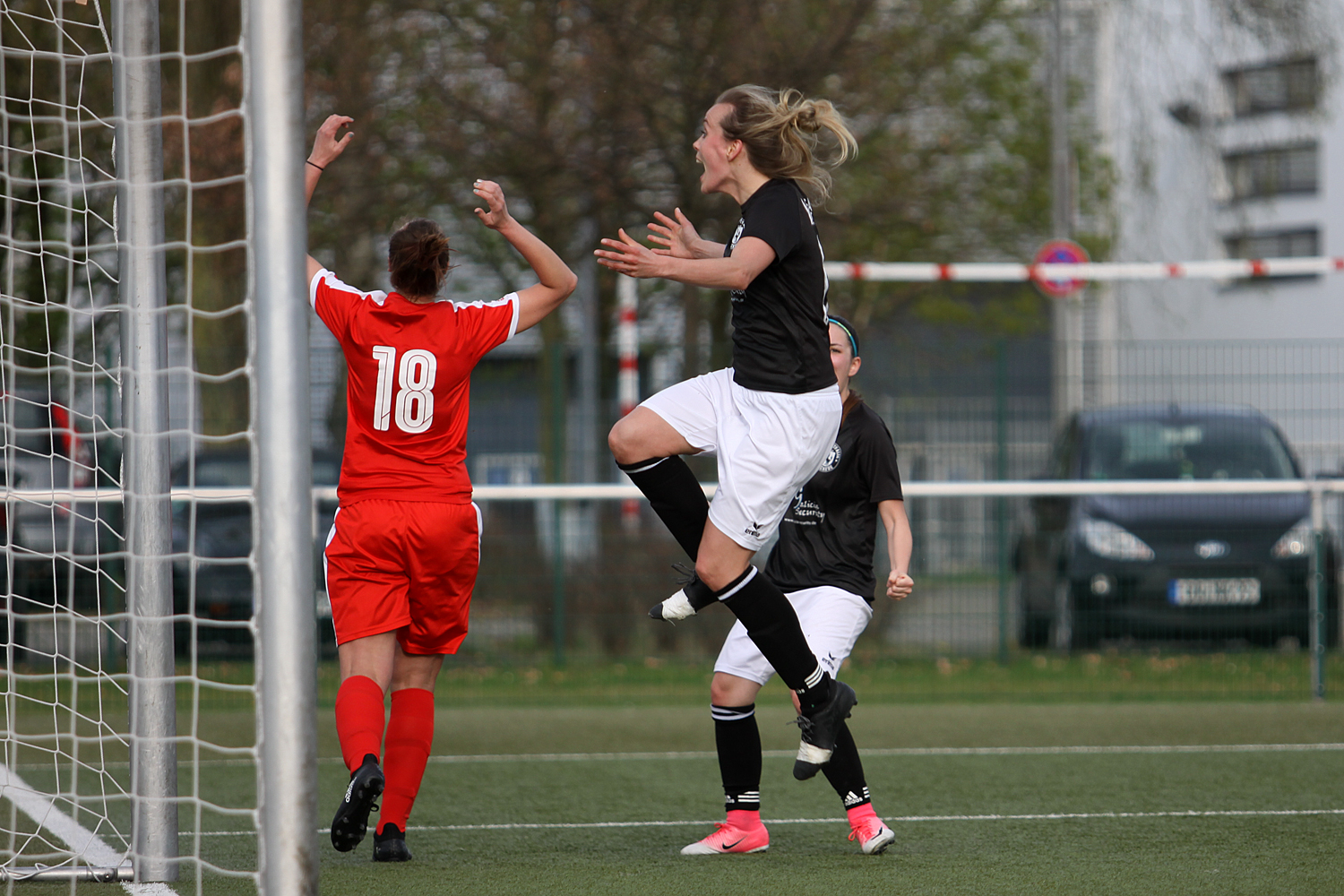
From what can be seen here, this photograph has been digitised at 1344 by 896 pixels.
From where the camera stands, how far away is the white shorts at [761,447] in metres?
4.50

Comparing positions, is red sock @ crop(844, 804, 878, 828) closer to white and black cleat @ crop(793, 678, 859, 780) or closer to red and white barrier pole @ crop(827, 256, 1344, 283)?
white and black cleat @ crop(793, 678, 859, 780)

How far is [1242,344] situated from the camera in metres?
10.3

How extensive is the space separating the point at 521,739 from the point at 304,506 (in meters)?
5.24

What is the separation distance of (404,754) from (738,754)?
110 cm

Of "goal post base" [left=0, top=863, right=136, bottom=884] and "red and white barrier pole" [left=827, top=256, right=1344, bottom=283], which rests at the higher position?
"red and white barrier pole" [left=827, top=256, right=1344, bottom=283]

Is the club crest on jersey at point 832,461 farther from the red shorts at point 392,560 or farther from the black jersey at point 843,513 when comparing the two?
the red shorts at point 392,560

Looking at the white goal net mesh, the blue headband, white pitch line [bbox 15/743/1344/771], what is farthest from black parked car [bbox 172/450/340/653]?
the blue headband

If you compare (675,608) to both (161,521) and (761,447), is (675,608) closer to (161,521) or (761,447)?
(761,447)

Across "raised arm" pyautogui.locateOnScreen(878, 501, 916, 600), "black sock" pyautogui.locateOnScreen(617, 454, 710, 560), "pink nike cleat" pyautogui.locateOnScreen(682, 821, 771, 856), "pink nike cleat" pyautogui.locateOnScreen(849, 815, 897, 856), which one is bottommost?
"pink nike cleat" pyautogui.locateOnScreen(682, 821, 771, 856)

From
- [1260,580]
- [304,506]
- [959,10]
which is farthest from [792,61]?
Result: [304,506]

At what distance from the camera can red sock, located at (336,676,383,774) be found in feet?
14.7

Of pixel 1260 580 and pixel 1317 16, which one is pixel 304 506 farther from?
pixel 1317 16

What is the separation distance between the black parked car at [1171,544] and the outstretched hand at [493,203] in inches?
261

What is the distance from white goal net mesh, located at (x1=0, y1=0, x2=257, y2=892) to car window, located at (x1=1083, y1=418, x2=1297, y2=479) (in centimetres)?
598
